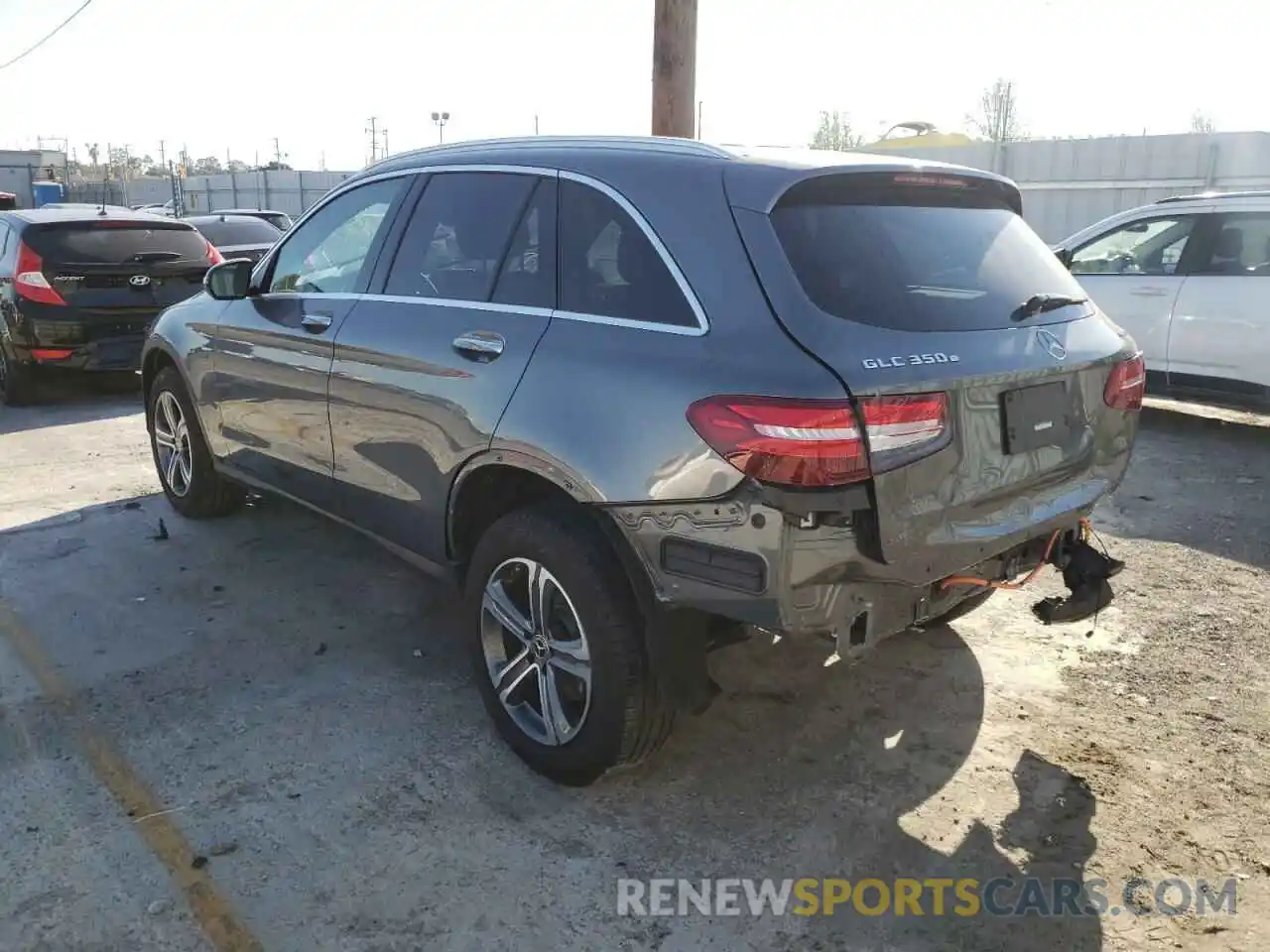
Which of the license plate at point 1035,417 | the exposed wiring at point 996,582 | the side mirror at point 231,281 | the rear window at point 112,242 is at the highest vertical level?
the rear window at point 112,242

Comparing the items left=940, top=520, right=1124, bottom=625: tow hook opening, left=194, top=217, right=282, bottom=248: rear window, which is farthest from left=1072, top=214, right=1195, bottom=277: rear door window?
left=194, top=217, right=282, bottom=248: rear window

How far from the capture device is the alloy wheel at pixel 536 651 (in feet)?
10.0

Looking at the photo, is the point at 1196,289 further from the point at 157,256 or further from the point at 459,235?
the point at 157,256

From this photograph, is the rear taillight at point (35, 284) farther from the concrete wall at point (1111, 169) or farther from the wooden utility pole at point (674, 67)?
the concrete wall at point (1111, 169)

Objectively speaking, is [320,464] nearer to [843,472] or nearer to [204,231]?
[843,472]

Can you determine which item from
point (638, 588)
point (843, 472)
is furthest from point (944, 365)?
point (638, 588)

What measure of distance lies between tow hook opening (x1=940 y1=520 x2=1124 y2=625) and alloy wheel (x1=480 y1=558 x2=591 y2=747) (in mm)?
1377

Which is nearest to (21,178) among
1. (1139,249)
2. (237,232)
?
(237,232)

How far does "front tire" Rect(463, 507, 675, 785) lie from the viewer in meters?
2.87

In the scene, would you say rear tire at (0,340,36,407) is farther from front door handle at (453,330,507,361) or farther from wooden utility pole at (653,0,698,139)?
front door handle at (453,330,507,361)

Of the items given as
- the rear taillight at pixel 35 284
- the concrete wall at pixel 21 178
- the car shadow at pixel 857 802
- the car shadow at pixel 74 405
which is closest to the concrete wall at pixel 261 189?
the concrete wall at pixel 21 178

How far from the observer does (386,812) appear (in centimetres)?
302

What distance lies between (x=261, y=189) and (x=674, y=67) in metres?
29.0

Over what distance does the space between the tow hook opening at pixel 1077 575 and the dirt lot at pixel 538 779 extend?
1.62 ft
